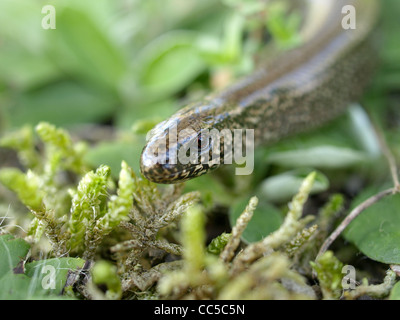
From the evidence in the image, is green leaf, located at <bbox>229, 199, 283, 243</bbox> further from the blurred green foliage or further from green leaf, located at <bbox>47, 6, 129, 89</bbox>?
green leaf, located at <bbox>47, 6, 129, 89</bbox>

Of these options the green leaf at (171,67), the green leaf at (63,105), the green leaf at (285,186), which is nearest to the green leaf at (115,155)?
the green leaf at (285,186)

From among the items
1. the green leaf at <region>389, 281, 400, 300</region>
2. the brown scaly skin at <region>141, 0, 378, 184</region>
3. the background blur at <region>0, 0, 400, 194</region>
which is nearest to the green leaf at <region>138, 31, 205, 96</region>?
the background blur at <region>0, 0, 400, 194</region>

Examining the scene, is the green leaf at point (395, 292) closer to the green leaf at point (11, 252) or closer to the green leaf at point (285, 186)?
the green leaf at point (285, 186)

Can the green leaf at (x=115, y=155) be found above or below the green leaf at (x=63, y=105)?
below

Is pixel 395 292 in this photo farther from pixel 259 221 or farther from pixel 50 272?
pixel 50 272

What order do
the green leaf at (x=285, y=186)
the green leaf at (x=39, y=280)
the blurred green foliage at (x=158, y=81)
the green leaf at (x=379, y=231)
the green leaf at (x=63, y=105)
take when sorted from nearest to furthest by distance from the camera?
1. the green leaf at (x=39, y=280)
2. the green leaf at (x=379, y=231)
3. the green leaf at (x=285, y=186)
4. the blurred green foliage at (x=158, y=81)
5. the green leaf at (x=63, y=105)
